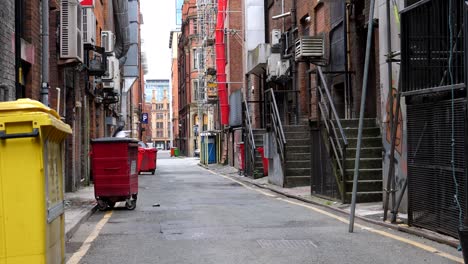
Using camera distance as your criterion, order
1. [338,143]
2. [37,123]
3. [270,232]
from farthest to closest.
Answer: [338,143], [270,232], [37,123]

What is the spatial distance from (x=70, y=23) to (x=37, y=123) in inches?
517

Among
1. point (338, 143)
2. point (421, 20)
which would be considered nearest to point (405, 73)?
point (421, 20)

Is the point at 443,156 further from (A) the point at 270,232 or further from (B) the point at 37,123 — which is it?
(B) the point at 37,123

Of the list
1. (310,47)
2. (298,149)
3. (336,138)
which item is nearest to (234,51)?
(310,47)

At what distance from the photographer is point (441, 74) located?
888cm

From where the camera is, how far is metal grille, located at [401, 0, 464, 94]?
27.7 ft

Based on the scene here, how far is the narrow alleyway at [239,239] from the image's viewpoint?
7.89 meters

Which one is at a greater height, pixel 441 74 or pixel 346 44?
pixel 346 44

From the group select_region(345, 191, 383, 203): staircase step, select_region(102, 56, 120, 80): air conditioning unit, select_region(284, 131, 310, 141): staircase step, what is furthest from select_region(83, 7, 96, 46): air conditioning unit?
select_region(345, 191, 383, 203): staircase step

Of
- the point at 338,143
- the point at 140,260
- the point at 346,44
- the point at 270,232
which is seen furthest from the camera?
the point at 346,44

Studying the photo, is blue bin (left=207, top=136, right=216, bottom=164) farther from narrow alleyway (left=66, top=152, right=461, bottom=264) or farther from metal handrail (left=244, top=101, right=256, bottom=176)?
narrow alleyway (left=66, top=152, right=461, bottom=264)

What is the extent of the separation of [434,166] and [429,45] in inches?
72.1

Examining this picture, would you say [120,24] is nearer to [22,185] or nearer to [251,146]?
[251,146]

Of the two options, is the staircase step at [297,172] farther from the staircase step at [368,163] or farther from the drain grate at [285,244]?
the drain grate at [285,244]
